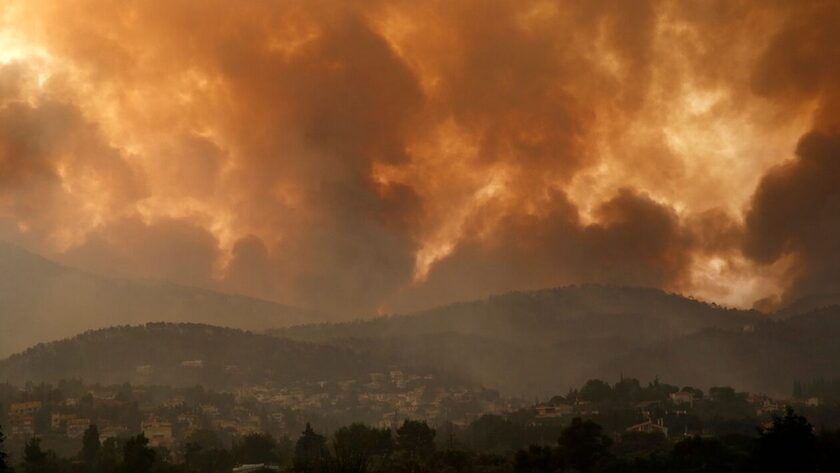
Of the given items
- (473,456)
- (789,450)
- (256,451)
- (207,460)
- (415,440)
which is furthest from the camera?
(256,451)

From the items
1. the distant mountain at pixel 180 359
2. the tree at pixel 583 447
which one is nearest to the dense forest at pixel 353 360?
the distant mountain at pixel 180 359

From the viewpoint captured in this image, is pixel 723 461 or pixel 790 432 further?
pixel 723 461

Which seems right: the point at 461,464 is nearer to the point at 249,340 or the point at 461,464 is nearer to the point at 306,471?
the point at 306,471

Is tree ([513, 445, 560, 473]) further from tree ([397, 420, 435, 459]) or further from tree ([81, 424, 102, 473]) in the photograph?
tree ([81, 424, 102, 473])

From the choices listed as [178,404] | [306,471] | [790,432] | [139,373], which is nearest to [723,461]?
[790,432]

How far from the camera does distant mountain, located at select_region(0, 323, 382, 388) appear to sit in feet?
502

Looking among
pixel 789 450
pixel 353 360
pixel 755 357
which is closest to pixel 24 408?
pixel 789 450

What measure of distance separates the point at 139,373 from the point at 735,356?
103m

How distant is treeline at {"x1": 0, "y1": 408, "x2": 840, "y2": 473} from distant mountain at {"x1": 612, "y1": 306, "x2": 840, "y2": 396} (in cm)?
9665

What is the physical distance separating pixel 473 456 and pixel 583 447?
8.29 m

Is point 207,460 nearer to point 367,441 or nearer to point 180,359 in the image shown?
point 367,441

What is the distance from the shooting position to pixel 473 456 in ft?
244

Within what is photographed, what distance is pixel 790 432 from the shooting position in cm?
5956

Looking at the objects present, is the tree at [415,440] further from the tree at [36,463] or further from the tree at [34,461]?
the tree at [34,461]
